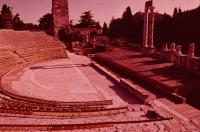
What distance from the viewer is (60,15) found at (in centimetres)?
4547

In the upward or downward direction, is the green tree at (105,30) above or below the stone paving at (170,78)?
above

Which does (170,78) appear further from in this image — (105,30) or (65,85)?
(105,30)

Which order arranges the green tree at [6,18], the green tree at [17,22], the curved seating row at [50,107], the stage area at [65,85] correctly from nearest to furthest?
1. the curved seating row at [50,107]
2. the stage area at [65,85]
3. the green tree at [6,18]
4. the green tree at [17,22]

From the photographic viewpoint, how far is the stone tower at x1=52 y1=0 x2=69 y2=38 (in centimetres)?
4497

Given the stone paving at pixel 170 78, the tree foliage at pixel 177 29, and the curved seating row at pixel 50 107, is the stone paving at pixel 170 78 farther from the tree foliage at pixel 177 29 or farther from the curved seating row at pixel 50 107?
the tree foliage at pixel 177 29

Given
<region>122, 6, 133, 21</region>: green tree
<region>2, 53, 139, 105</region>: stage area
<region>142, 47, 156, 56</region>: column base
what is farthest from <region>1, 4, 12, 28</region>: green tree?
<region>122, 6, 133, 21</region>: green tree

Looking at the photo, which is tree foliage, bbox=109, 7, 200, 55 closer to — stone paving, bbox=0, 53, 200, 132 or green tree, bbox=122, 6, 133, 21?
green tree, bbox=122, 6, 133, 21

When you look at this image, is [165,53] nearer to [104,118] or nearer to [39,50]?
[104,118]

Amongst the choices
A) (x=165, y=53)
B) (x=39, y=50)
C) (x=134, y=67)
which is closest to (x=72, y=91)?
(x=134, y=67)

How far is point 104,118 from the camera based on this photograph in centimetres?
916

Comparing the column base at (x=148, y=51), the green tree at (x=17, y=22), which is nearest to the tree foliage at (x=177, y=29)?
the column base at (x=148, y=51)

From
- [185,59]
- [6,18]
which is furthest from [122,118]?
[6,18]

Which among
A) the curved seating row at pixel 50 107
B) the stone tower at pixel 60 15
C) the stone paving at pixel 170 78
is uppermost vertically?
the stone tower at pixel 60 15

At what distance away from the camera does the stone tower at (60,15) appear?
→ 45.0 meters
